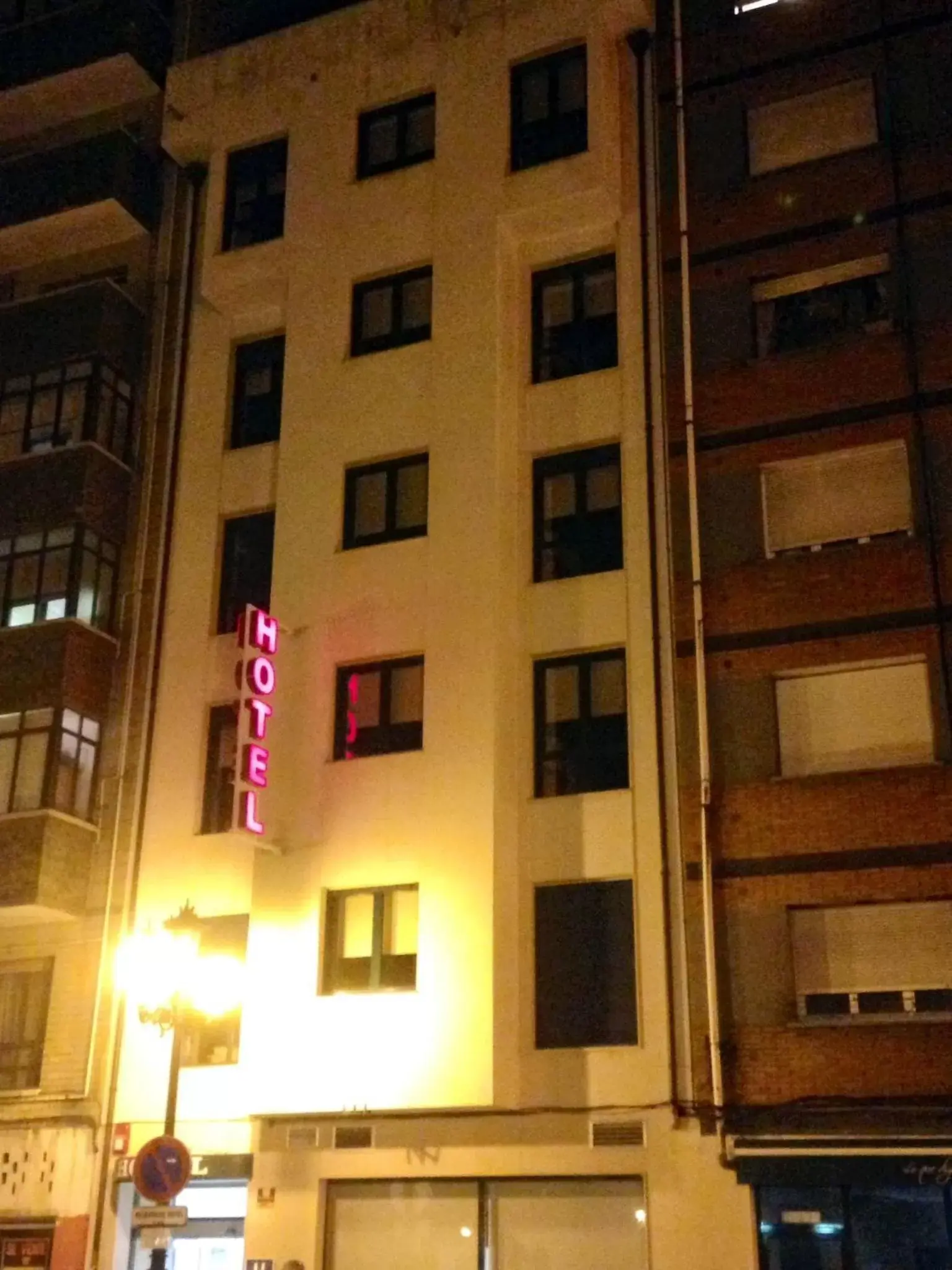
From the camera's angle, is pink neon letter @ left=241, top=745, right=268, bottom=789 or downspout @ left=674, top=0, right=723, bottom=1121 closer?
downspout @ left=674, top=0, right=723, bottom=1121

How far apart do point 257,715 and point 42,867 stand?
12.2ft

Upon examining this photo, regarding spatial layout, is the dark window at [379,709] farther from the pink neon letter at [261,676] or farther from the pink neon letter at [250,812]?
the pink neon letter at [250,812]

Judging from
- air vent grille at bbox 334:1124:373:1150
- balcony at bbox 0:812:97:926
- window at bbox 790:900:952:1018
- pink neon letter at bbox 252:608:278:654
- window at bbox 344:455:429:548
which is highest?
window at bbox 344:455:429:548

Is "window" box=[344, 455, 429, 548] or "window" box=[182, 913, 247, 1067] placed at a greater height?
"window" box=[344, 455, 429, 548]

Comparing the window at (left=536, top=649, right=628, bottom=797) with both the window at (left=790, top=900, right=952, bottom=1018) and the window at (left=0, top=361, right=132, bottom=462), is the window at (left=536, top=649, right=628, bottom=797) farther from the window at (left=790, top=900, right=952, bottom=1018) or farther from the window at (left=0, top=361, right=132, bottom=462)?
the window at (left=0, top=361, right=132, bottom=462)

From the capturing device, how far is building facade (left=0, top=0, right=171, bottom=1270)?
61.0 feet

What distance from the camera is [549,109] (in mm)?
20781

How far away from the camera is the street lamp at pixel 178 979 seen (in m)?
14.4

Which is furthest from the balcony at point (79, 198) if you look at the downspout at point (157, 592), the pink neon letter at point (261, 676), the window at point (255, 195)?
the pink neon letter at point (261, 676)

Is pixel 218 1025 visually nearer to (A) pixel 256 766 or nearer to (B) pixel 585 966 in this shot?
(A) pixel 256 766

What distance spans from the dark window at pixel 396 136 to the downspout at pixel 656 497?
324 cm

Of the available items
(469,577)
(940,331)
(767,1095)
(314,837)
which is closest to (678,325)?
(940,331)

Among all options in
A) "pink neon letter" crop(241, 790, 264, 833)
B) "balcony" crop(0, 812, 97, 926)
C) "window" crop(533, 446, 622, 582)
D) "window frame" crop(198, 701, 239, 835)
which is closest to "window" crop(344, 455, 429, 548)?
"window" crop(533, 446, 622, 582)

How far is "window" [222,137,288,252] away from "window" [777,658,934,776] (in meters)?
11.4
